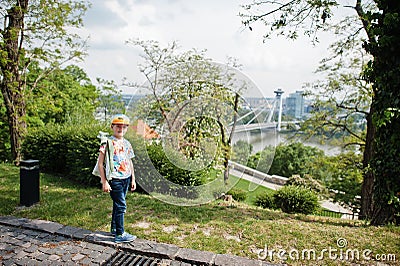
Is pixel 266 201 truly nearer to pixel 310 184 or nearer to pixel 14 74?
pixel 310 184

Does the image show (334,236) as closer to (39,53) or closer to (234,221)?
(234,221)

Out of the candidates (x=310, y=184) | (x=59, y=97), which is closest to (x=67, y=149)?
(x=59, y=97)

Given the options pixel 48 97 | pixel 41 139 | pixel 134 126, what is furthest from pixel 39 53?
pixel 134 126

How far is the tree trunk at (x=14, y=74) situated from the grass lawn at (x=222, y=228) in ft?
10.4

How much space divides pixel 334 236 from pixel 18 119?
7.68 m

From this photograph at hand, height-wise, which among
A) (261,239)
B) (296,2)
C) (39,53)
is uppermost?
(296,2)

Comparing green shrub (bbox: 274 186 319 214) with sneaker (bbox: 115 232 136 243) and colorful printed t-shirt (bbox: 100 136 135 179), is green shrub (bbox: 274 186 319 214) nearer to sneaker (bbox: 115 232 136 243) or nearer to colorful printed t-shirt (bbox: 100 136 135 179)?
sneaker (bbox: 115 232 136 243)

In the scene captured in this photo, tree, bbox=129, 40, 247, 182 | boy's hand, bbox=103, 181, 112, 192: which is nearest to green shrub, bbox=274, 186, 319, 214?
tree, bbox=129, 40, 247, 182

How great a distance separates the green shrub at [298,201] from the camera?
751cm

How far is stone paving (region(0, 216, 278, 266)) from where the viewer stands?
3104mm

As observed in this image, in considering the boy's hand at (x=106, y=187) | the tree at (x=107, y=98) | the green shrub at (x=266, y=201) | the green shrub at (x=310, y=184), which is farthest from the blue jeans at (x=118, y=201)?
the tree at (x=107, y=98)

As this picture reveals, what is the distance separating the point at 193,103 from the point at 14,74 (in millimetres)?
5249

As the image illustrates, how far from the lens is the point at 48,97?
8852mm

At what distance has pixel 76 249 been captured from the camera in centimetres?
333
